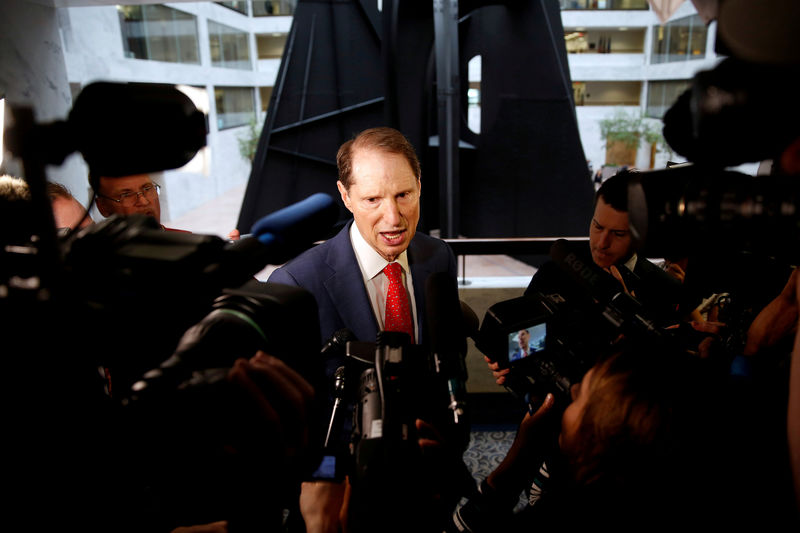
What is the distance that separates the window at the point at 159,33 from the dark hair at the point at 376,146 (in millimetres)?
10047

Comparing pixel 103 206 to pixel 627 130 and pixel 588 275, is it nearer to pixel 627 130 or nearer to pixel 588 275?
pixel 588 275

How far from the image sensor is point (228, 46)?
16438 millimetres

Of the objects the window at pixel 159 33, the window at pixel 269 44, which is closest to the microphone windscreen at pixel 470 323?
the window at pixel 159 33

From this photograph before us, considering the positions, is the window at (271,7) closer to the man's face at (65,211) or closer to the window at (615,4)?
the window at (615,4)

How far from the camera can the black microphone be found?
91 cm

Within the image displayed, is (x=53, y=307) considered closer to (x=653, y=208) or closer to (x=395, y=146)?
(x=653, y=208)

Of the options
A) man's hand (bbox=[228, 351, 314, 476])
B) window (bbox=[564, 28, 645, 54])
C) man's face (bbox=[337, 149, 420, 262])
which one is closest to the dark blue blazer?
man's face (bbox=[337, 149, 420, 262])

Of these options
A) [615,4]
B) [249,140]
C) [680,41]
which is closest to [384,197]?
[680,41]

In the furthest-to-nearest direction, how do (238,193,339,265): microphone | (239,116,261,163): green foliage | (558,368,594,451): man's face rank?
(239,116,261,163): green foliage → (558,368,594,451): man's face → (238,193,339,265): microphone

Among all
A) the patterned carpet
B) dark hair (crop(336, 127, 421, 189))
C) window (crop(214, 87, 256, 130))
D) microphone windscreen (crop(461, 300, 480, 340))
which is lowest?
the patterned carpet

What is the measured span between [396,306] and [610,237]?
2.17 ft

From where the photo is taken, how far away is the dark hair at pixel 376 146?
1.40 metres

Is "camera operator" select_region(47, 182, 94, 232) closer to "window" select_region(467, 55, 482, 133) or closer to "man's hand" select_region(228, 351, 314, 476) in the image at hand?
"man's hand" select_region(228, 351, 314, 476)

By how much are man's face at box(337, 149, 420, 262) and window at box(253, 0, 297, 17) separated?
65.1 feet
